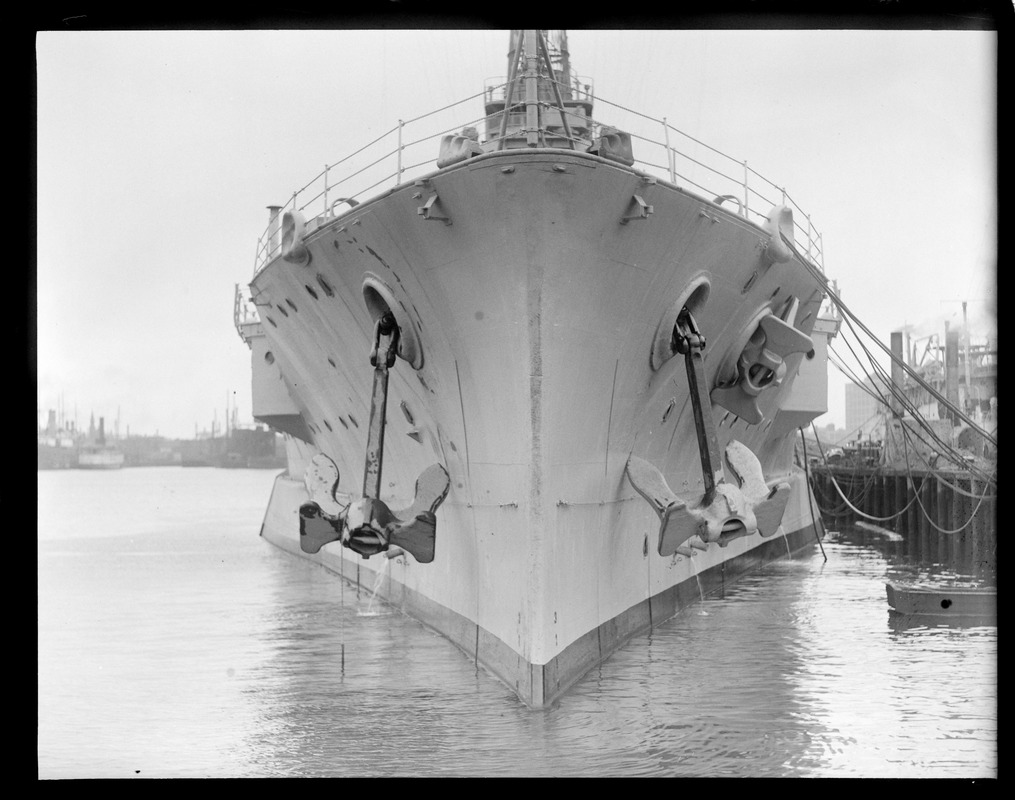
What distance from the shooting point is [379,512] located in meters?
8.07

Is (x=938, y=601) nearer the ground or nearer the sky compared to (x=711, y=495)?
nearer the ground

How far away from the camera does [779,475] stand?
1720cm

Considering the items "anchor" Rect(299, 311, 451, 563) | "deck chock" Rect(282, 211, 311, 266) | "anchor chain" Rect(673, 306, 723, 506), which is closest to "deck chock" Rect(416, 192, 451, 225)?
"anchor" Rect(299, 311, 451, 563)

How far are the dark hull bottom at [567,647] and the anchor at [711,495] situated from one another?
1190 millimetres

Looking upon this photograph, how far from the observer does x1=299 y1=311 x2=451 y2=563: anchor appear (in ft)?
26.4

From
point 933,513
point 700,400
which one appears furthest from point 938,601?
point 933,513

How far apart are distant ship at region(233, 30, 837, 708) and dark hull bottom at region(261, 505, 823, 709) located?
0.03 metres

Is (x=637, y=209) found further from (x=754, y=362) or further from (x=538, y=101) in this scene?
(x=754, y=362)

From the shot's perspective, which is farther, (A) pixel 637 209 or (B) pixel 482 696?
(B) pixel 482 696

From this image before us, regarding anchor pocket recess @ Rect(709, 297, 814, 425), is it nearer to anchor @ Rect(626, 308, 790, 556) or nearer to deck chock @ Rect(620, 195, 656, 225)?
anchor @ Rect(626, 308, 790, 556)

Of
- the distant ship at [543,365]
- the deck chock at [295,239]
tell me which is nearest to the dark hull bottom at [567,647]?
the distant ship at [543,365]

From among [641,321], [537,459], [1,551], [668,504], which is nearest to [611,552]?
[668,504]

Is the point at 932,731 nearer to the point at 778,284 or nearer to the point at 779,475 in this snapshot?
the point at 778,284

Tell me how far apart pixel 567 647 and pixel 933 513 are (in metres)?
19.5
